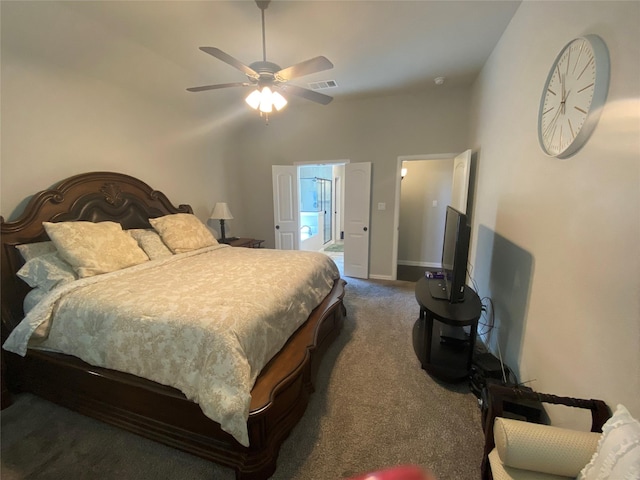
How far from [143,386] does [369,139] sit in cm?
403

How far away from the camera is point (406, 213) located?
5.34 m

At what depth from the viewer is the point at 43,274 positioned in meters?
1.91

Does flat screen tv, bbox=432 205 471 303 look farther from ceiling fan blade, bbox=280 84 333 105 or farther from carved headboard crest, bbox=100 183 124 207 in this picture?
carved headboard crest, bbox=100 183 124 207

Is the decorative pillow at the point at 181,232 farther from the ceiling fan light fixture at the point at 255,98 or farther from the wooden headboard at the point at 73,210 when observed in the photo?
the ceiling fan light fixture at the point at 255,98

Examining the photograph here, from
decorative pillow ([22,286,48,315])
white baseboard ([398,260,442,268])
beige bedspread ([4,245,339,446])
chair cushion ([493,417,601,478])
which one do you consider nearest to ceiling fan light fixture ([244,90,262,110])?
beige bedspread ([4,245,339,446])

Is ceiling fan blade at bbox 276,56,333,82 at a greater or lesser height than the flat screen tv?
greater

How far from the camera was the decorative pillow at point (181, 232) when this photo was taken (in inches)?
111

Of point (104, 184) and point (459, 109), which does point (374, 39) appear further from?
point (104, 184)

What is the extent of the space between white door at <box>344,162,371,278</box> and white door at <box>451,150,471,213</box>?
124 cm

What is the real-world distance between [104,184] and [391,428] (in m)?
3.21

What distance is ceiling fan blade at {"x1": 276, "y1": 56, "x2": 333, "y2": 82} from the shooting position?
6.03 feet

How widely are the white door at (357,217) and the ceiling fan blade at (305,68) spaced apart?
2.36 meters

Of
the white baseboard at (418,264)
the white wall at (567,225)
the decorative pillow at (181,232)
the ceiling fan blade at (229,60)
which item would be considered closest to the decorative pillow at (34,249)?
the decorative pillow at (181,232)

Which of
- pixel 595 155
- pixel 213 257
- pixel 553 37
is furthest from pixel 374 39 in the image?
pixel 213 257
